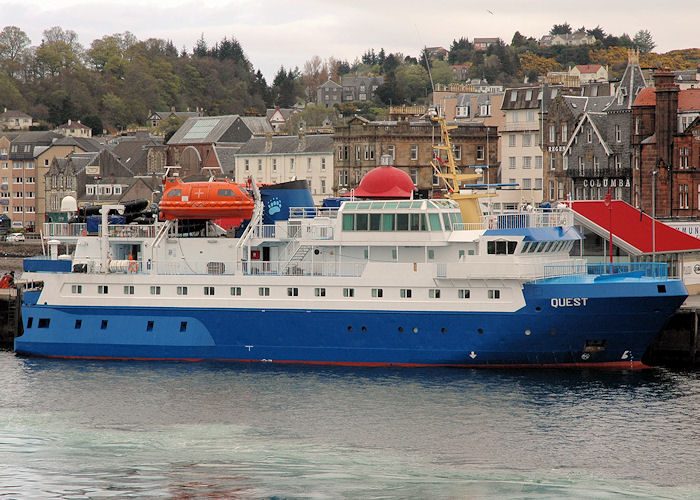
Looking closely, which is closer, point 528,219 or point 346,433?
point 346,433

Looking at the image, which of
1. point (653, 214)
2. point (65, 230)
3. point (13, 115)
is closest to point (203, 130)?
point (13, 115)

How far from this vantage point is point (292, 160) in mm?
95375

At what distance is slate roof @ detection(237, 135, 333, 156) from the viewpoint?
9425cm

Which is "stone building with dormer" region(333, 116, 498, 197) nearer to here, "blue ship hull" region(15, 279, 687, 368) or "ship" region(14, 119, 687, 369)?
"ship" region(14, 119, 687, 369)

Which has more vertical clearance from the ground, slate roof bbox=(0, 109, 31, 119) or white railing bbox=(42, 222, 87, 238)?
slate roof bbox=(0, 109, 31, 119)

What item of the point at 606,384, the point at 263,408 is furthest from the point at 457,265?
the point at 263,408

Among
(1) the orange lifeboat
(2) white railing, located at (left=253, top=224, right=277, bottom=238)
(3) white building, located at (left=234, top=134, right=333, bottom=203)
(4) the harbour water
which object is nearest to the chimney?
(4) the harbour water

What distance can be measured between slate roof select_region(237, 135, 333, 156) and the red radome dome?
4045 cm

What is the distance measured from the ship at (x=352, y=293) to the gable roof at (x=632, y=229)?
10.4m

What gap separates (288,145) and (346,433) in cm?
6328

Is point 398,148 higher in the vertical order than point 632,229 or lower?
higher

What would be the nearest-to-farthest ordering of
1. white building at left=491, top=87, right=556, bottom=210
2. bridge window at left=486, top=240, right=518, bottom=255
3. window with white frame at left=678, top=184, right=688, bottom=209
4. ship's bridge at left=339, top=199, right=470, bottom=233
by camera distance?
bridge window at left=486, top=240, right=518, bottom=255
ship's bridge at left=339, top=199, right=470, bottom=233
window with white frame at left=678, top=184, right=688, bottom=209
white building at left=491, top=87, right=556, bottom=210

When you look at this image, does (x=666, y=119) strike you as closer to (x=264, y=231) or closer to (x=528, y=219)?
(x=528, y=219)

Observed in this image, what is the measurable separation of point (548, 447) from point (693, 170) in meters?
38.4
